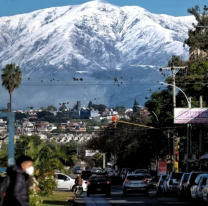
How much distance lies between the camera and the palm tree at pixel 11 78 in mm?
101750

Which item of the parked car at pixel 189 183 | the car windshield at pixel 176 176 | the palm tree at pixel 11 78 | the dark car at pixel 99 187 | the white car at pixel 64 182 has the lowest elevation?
the white car at pixel 64 182

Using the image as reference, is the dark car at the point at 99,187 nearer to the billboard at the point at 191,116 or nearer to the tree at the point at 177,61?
the billboard at the point at 191,116

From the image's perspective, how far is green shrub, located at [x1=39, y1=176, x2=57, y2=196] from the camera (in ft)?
153

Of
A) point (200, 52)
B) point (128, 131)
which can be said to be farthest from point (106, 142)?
point (200, 52)

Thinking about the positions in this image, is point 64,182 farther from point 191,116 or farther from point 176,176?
point 176,176

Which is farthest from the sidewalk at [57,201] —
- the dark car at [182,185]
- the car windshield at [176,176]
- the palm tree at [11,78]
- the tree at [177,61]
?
the tree at [177,61]

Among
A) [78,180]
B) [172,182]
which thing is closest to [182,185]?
[172,182]

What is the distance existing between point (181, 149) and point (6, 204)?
248 feet

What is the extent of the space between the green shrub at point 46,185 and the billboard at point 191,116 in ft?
81.8

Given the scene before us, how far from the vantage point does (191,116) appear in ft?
238

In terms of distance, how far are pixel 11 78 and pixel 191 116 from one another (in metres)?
35.0

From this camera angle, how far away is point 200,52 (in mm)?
128500

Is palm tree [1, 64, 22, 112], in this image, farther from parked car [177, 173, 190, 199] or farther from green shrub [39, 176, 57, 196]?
parked car [177, 173, 190, 199]

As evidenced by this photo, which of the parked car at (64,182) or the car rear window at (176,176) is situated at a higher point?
the car rear window at (176,176)
